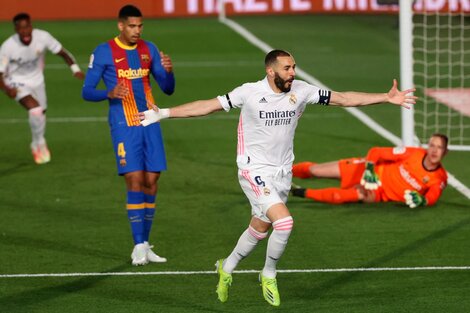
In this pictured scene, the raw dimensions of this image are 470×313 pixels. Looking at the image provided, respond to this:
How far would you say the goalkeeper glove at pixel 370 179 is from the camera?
14.5 metres

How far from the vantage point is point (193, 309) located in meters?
10.6

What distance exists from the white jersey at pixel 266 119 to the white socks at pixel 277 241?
1.81ft

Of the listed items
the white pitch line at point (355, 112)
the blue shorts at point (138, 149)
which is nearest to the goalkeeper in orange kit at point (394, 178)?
the white pitch line at point (355, 112)

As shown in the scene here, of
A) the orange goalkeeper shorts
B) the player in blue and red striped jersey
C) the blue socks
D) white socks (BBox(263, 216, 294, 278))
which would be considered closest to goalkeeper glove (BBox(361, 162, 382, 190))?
the orange goalkeeper shorts

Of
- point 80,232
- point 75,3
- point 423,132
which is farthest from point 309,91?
point 75,3

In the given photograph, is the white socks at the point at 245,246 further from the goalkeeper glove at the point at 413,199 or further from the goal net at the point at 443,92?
the goal net at the point at 443,92

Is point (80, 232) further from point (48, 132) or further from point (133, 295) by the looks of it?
point (48, 132)

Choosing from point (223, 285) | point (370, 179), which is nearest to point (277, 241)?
point (223, 285)

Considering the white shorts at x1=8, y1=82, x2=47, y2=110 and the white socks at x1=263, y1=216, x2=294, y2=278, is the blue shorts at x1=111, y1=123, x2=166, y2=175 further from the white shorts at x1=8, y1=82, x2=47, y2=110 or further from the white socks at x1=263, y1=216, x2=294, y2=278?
the white shorts at x1=8, y1=82, x2=47, y2=110

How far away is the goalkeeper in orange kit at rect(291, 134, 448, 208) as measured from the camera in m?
14.2

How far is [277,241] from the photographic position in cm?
1047

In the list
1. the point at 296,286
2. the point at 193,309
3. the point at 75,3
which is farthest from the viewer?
the point at 75,3

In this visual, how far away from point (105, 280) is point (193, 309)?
1.29 m

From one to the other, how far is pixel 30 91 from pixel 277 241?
8.37m
